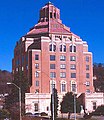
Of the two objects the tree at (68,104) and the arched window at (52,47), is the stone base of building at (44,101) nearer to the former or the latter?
the tree at (68,104)

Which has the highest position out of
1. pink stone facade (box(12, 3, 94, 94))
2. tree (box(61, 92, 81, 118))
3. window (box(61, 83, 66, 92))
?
pink stone facade (box(12, 3, 94, 94))

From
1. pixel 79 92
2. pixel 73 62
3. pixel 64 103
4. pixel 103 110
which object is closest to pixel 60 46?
pixel 73 62

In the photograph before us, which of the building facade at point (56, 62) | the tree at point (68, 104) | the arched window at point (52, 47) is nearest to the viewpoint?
the tree at point (68, 104)

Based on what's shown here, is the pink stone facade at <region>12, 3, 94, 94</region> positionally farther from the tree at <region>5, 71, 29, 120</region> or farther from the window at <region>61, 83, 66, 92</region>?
the tree at <region>5, 71, 29, 120</region>

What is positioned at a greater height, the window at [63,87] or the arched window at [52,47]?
the arched window at [52,47]

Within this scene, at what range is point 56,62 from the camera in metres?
124

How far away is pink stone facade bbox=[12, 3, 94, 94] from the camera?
400 feet

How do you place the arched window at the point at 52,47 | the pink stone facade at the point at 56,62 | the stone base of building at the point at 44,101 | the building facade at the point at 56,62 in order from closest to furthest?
1. the stone base of building at the point at 44,101
2. the building facade at the point at 56,62
3. the pink stone facade at the point at 56,62
4. the arched window at the point at 52,47

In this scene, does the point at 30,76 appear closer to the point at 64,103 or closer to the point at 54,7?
the point at 64,103

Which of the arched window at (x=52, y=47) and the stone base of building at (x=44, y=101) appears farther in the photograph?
the arched window at (x=52, y=47)

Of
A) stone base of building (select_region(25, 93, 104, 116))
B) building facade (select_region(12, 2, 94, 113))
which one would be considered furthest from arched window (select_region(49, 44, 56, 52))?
stone base of building (select_region(25, 93, 104, 116))

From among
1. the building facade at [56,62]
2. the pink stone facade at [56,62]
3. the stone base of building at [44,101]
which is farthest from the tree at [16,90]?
the pink stone facade at [56,62]

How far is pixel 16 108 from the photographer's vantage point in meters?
83.4

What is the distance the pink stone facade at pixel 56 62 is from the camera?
121875 millimetres
